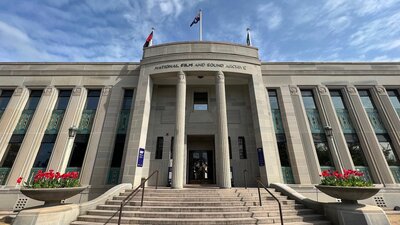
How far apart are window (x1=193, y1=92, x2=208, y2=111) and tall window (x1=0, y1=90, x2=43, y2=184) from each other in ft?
43.0

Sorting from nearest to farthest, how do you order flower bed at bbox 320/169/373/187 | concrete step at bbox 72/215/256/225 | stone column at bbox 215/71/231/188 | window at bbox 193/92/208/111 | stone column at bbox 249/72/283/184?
concrete step at bbox 72/215/256/225
flower bed at bbox 320/169/373/187
stone column at bbox 215/71/231/188
stone column at bbox 249/72/283/184
window at bbox 193/92/208/111

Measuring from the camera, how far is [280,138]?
14398mm

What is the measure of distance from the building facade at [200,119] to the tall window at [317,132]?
0.26ft

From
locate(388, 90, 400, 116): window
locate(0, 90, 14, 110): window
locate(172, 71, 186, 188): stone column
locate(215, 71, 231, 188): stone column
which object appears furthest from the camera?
locate(0, 90, 14, 110): window

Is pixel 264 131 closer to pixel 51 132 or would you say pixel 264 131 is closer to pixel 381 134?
pixel 381 134

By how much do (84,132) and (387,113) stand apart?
2366 cm

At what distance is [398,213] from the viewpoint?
9.94 m

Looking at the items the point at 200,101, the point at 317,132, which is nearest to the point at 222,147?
the point at 200,101

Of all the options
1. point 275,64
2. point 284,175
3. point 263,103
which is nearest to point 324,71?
point 275,64

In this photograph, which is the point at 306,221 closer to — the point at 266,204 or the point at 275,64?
the point at 266,204

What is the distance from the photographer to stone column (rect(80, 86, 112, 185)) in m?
13.1

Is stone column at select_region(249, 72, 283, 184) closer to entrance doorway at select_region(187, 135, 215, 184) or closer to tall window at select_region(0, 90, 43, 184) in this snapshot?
entrance doorway at select_region(187, 135, 215, 184)

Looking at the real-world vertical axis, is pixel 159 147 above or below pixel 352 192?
above

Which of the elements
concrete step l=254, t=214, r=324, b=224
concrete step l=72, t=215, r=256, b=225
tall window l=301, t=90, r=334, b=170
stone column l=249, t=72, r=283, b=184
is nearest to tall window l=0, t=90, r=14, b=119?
concrete step l=72, t=215, r=256, b=225
